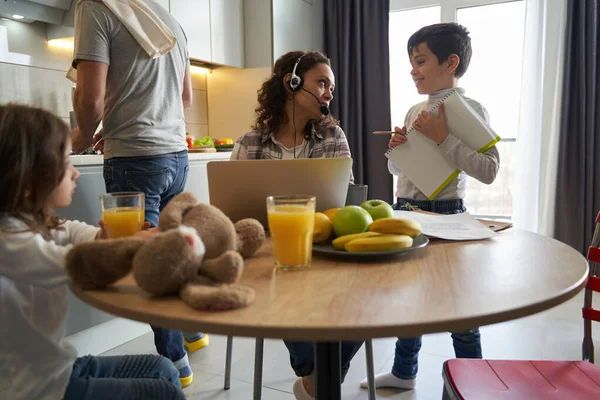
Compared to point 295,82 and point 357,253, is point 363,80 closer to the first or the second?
point 295,82

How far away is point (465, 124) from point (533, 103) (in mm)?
2432

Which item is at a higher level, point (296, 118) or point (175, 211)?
point (296, 118)

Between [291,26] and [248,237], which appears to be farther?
[291,26]

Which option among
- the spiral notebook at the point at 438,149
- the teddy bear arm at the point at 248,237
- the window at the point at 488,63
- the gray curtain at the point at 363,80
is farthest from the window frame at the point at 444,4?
the teddy bear arm at the point at 248,237

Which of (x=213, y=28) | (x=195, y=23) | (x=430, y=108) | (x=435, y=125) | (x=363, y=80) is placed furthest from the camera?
(x=363, y=80)

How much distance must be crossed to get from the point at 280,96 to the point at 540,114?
2.38 meters

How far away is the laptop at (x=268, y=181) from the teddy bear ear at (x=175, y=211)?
219 millimetres

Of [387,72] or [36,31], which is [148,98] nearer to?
[36,31]

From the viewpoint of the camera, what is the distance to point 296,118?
182cm

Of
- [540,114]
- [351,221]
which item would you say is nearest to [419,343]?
[351,221]

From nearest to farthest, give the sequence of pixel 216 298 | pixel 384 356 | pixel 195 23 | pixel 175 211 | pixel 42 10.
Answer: pixel 216 298 → pixel 175 211 → pixel 384 356 → pixel 42 10 → pixel 195 23

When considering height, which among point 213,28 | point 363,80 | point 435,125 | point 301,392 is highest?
point 213,28

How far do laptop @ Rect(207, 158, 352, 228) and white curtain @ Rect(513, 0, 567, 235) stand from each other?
282 centimetres

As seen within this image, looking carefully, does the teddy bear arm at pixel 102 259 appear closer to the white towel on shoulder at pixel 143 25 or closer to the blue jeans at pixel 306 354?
the blue jeans at pixel 306 354
